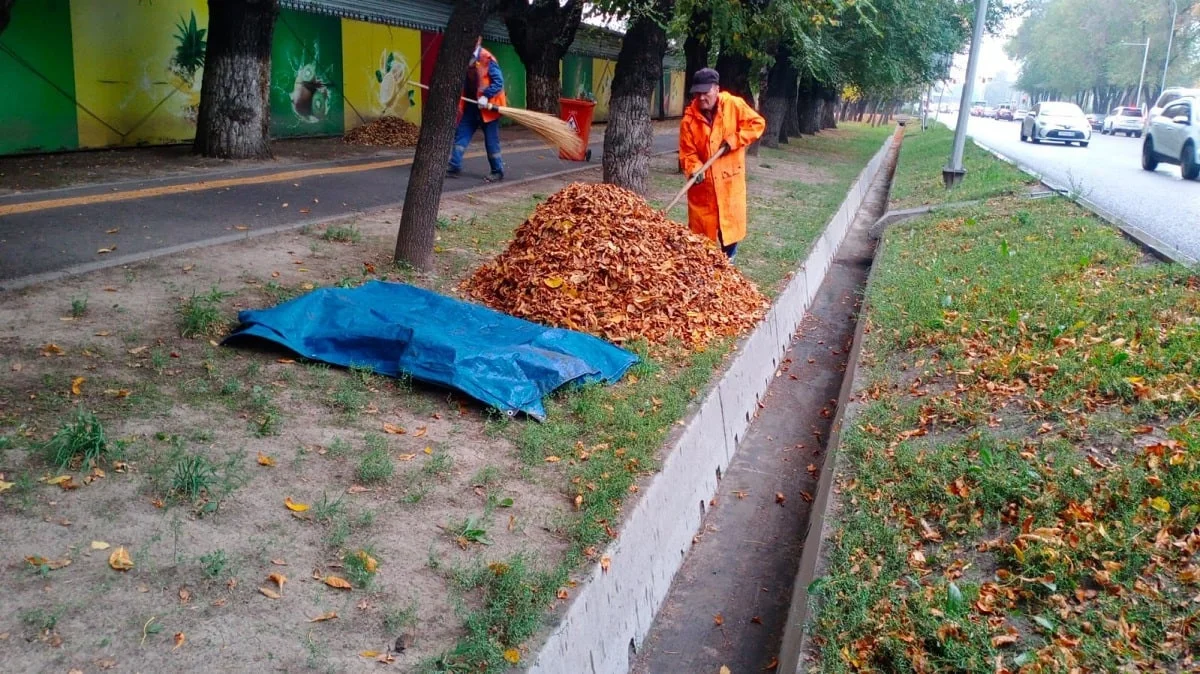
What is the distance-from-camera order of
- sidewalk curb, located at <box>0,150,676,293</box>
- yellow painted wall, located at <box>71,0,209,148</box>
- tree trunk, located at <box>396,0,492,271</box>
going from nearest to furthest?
sidewalk curb, located at <box>0,150,676,293</box> < tree trunk, located at <box>396,0,492,271</box> < yellow painted wall, located at <box>71,0,209,148</box>

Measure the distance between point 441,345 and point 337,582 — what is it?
1989 mm

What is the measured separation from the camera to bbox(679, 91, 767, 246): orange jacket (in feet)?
24.8

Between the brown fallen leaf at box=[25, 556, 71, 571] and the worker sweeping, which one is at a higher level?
the worker sweeping

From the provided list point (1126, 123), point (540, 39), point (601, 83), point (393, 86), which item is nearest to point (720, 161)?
point (393, 86)

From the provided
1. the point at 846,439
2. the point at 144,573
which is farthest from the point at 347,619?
the point at 846,439

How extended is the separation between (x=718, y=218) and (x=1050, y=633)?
518cm

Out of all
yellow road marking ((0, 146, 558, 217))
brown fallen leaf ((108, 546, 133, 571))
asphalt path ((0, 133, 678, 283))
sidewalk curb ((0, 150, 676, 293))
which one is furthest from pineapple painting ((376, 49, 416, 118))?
brown fallen leaf ((108, 546, 133, 571))

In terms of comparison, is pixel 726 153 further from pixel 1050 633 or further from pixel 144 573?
pixel 144 573

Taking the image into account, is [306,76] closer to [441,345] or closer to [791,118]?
[441,345]

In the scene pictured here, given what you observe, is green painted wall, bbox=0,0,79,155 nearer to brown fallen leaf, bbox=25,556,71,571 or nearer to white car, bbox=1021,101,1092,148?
brown fallen leaf, bbox=25,556,71,571

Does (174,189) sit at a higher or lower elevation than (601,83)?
lower

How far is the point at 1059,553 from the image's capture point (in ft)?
11.5

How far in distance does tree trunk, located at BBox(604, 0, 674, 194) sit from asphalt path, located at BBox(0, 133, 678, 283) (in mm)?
1888

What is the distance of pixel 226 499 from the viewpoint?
147 inches
